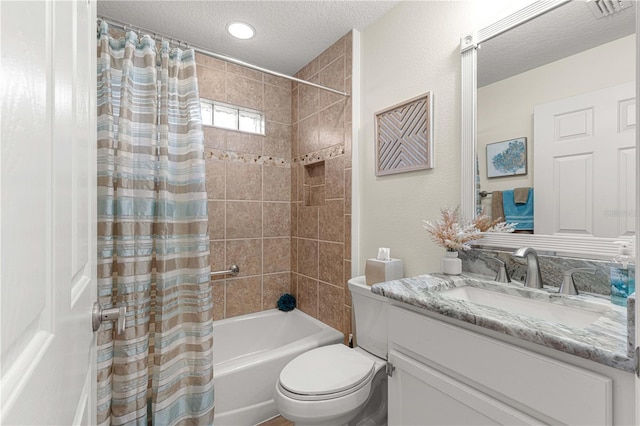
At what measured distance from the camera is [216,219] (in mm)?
2293

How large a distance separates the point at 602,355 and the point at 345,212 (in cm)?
151

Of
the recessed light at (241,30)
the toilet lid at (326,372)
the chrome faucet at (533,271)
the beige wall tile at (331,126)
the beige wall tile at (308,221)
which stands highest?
the recessed light at (241,30)

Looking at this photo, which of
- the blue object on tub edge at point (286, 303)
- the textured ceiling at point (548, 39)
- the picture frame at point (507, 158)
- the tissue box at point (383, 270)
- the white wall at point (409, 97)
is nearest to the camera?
the textured ceiling at point (548, 39)

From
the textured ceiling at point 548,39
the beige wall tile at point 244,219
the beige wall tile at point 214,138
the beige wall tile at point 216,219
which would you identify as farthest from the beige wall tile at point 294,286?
the textured ceiling at point 548,39

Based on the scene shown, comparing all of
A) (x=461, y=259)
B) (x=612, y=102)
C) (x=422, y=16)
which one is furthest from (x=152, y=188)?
(x=612, y=102)

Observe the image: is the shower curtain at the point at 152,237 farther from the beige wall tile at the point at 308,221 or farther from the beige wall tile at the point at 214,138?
the beige wall tile at the point at 308,221

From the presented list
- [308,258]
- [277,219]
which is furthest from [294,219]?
[308,258]

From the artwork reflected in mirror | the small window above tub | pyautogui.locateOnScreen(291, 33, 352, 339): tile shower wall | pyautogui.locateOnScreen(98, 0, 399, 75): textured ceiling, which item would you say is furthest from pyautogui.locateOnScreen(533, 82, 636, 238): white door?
the small window above tub

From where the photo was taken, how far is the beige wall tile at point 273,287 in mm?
2512

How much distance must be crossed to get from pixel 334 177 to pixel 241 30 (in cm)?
118

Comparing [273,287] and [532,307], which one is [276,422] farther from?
[532,307]

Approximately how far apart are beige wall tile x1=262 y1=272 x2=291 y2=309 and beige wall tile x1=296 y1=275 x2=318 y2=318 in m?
0.16

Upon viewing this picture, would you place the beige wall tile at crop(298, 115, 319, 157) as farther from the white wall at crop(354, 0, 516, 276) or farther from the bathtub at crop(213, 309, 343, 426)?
the bathtub at crop(213, 309, 343, 426)

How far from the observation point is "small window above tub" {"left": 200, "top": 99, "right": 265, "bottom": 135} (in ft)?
7.45
